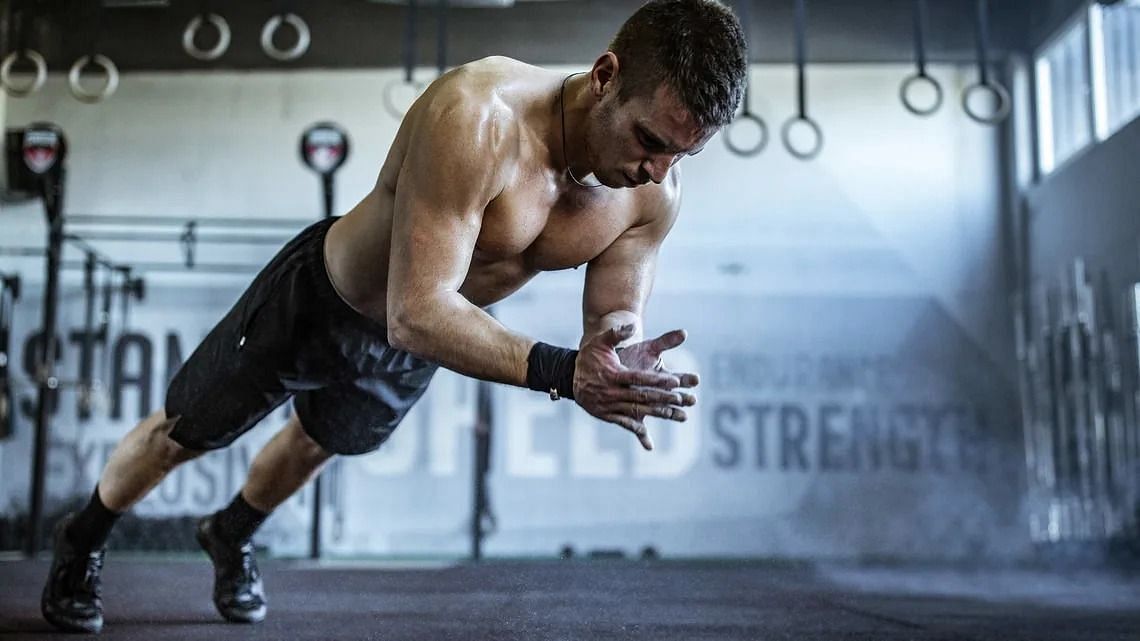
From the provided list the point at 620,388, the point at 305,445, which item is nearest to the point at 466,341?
the point at 620,388

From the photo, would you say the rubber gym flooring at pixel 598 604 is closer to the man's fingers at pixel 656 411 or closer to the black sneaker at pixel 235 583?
the black sneaker at pixel 235 583

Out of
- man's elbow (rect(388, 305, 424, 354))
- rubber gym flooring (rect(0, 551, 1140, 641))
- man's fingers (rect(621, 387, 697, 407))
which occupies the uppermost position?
man's elbow (rect(388, 305, 424, 354))

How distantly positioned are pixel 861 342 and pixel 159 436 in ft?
13.2

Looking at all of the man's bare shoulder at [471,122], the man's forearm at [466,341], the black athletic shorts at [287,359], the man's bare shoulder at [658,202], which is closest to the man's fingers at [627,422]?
the man's forearm at [466,341]

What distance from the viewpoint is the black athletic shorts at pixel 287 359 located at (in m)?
1.97

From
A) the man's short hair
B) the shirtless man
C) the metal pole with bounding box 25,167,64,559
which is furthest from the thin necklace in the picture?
the metal pole with bounding box 25,167,64,559

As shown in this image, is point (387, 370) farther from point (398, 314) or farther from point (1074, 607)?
point (1074, 607)

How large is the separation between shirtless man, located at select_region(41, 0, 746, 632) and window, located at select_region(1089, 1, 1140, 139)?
3.76 meters

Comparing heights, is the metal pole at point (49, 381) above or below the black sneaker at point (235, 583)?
above

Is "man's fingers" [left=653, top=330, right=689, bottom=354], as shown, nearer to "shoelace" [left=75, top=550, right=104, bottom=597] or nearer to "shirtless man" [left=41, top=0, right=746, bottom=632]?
"shirtless man" [left=41, top=0, right=746, bottom=632]

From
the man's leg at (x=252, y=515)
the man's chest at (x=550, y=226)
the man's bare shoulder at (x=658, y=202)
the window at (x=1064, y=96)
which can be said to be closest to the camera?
the man's chest at (x=550, y=226)

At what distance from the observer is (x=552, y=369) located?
1389 mm

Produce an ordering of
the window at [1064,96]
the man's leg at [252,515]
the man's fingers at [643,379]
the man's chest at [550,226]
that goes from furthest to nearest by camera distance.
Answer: the window at [1064,96] < the man's leg at [252,515] < the man's chest at [550,226] < the man's fingers at [643,379]

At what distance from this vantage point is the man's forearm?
143cm
